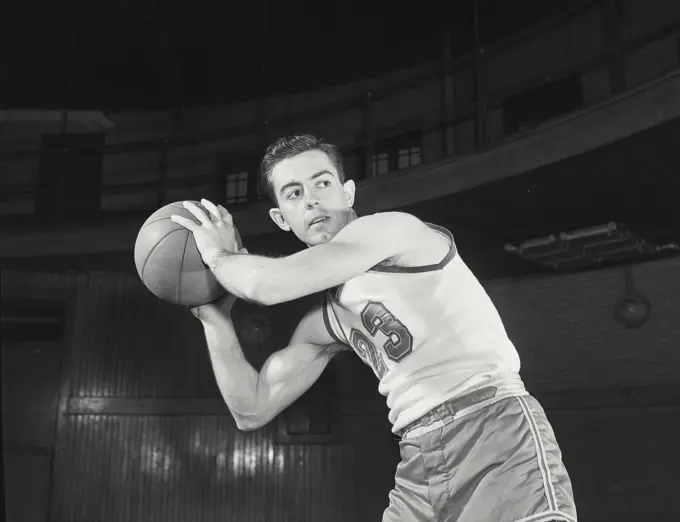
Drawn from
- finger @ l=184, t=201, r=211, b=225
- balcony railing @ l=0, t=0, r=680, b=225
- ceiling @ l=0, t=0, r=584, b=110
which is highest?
ceiling @ l=0, t=0, r=584, b=110

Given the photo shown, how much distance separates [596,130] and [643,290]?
2.68 m

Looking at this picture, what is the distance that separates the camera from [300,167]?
2541mm

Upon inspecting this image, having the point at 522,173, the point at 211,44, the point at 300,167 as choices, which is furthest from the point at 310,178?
the point at 211,44

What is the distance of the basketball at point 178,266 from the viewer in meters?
2.70

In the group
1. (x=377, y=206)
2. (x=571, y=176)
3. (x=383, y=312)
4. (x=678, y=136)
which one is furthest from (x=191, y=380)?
(x=383, y=312)

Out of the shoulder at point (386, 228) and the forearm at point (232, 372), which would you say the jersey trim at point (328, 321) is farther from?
the shoulder at point (386, 228)

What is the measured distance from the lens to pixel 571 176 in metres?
5.61

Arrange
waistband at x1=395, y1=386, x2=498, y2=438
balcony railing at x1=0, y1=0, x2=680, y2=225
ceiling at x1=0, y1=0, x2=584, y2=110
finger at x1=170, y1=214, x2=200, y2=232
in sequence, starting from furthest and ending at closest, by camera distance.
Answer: ceiling at x1=0, y1=0, x2=584, y2=110 < balcony railing at x1=0, y1=0, x2=680, y2=225 < finger at x1=170, y1=214, x2=200, y2=232 < waistband at x1=395, y1=386, x2=498, y2=438

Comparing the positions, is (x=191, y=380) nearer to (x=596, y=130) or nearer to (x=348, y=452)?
(x=348, y=452)

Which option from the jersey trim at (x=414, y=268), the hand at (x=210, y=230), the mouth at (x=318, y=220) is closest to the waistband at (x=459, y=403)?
the jersey trim at (x=414, y=268)

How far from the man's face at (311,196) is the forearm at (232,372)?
1.71 feet

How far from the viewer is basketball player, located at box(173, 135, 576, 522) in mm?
2096

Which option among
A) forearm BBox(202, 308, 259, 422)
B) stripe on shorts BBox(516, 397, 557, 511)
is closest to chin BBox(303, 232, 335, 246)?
forearm BBox(202, 308, 259, 422)

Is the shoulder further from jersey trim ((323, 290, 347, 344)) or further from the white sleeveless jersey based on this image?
jersey trim ((323, 290, 347, 344))
